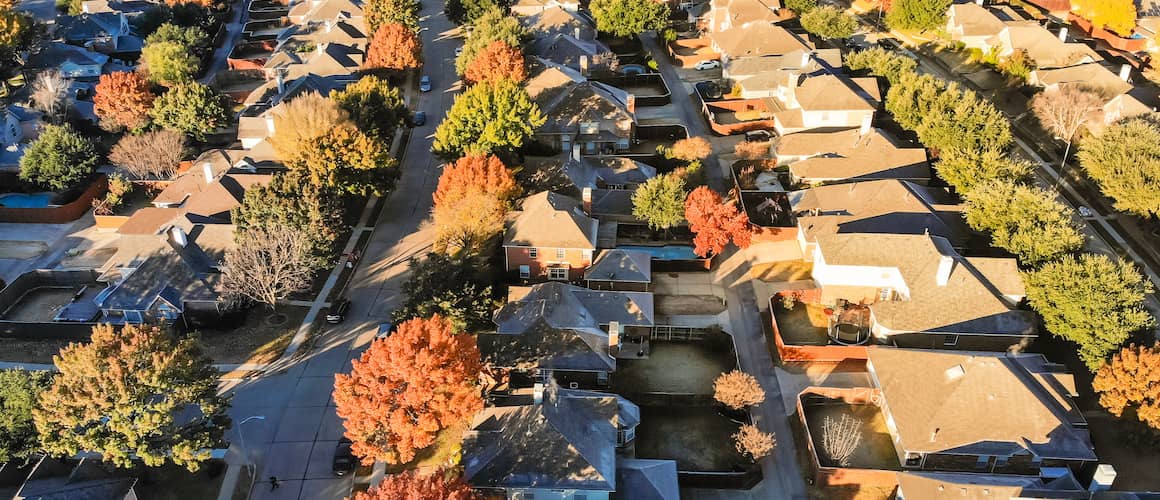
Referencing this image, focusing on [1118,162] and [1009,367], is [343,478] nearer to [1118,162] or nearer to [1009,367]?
[1009,367]

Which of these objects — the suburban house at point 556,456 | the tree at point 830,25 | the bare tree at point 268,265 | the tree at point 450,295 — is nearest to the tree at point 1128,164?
the tree at point 830,25

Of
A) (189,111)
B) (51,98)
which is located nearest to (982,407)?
(189,111)

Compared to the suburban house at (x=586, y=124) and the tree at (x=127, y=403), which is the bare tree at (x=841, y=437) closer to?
the tree at (x=127, y=403)

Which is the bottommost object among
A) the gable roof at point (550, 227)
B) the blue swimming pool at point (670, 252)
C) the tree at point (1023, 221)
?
the blue swimming pool at point (670, 252)

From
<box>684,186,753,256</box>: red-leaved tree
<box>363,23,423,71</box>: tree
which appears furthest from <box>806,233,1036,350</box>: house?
<box>363,23,423,71</box>: tree

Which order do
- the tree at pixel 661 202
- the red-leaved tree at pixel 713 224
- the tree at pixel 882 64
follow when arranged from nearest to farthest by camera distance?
1. the red-leaved tree at pixel 713 224
2. the tree at pixel 661 202
3. the tree at pixel 882 64

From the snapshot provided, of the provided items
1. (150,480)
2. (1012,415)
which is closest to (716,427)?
(1012,415)
